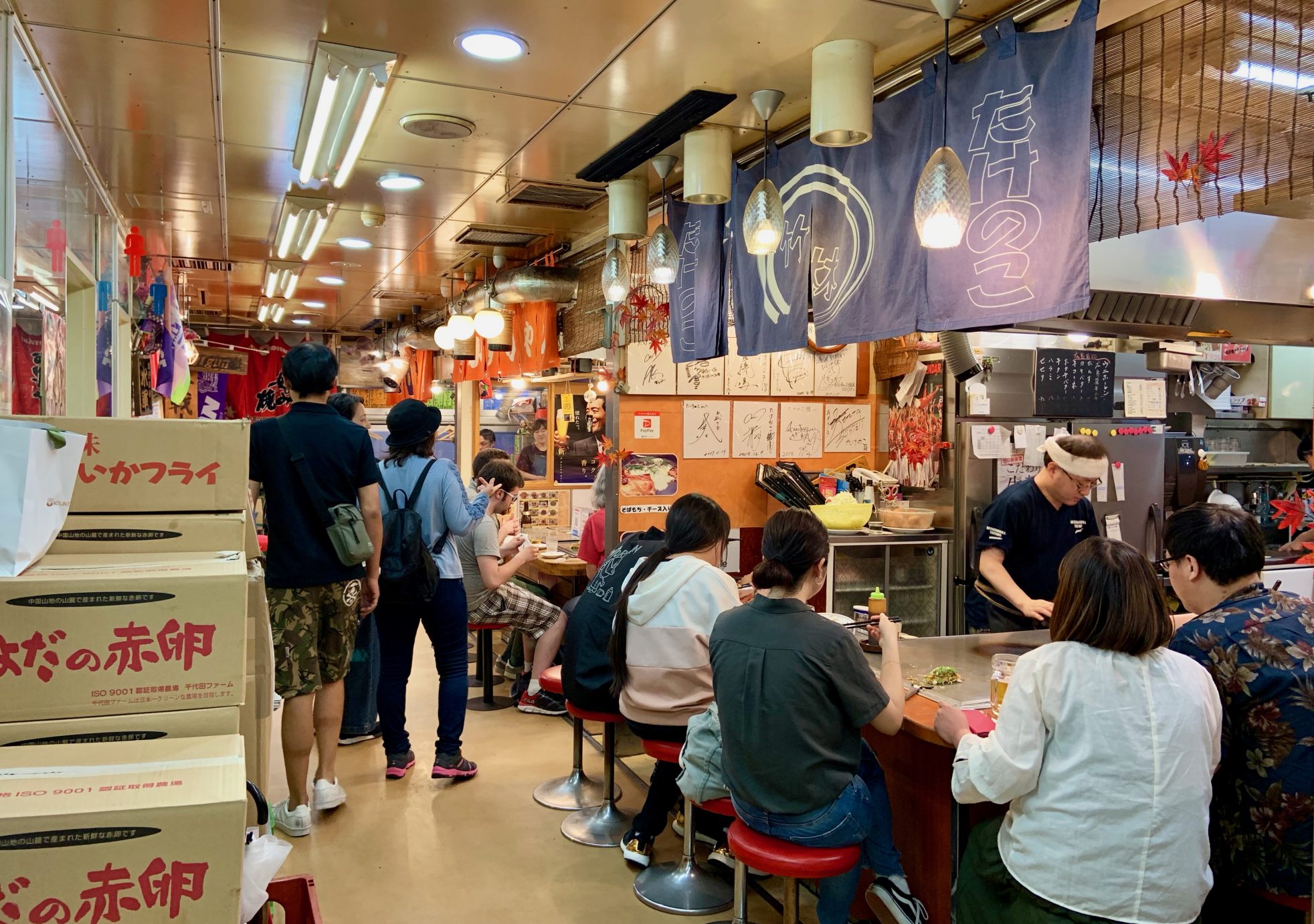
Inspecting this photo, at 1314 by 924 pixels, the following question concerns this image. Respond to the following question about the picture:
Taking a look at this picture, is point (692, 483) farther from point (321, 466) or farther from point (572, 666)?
point (321, 466)

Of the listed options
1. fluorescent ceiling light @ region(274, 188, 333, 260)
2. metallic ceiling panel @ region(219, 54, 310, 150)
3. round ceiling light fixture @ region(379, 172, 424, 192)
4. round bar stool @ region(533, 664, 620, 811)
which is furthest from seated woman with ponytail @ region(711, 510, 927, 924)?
fluorescent ceiling light @ region(274, 188, 333, 260)

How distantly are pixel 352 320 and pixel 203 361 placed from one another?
9.21 feet

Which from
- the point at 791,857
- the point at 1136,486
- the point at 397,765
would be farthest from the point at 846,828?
the point at 1136,486

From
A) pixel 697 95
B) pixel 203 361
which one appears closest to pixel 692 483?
pixel 697 95

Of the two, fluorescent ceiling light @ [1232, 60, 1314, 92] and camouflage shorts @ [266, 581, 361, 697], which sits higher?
fluorescent ceiling light @ [1232, 60, 1314, 92]

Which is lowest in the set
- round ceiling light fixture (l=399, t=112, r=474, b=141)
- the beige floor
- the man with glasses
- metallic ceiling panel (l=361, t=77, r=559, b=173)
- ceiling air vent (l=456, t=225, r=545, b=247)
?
the beige floor

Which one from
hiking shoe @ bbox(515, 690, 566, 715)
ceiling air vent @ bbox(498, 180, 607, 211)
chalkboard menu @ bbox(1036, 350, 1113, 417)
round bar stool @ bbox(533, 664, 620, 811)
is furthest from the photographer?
chalkboard menu @ bbox(1036, 350, 1113, 417)

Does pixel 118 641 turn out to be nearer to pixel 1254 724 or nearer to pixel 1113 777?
pixel 1113 777

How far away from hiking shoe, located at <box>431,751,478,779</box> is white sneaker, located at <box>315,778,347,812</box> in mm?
495

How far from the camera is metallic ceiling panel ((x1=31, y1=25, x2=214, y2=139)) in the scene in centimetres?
364

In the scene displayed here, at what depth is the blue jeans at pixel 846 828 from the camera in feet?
8.75

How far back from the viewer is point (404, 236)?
282 inches

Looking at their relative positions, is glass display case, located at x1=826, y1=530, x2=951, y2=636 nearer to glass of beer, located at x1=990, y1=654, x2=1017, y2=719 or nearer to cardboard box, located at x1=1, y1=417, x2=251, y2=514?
glass of beer, located at x1=990, y1=654, x2=1017, y2=719

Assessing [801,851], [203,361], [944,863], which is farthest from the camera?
[203,361]
